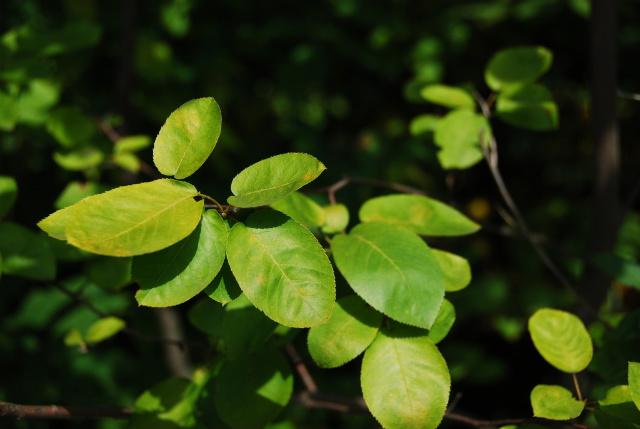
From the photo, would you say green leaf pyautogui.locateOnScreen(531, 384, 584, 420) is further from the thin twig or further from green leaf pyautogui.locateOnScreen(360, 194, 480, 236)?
the thin twig

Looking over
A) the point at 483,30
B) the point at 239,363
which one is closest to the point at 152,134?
the point at 483,30

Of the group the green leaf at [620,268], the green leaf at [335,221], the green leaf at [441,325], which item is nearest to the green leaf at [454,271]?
the green leaf at [441,325]

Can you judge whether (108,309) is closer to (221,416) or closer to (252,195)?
(221,416)

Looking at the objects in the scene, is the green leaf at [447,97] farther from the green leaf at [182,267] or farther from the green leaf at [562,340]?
the green leaf at [182,267]

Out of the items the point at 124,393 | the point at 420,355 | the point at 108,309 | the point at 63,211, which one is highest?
the point at 63,211

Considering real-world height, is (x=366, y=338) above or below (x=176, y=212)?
below

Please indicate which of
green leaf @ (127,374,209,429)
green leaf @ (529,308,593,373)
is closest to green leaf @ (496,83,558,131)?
green leaf @ (529,308,593,373)

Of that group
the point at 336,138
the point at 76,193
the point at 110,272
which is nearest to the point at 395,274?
the point at 110,272
